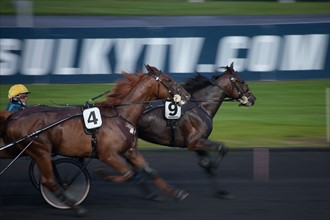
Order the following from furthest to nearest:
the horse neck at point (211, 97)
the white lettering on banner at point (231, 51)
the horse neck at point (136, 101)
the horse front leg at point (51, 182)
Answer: the white lettering on banner at point (231, 51) < the horse neck at point (211, 97) < the horse neck at point (136, 101) < the horse front leg at point (51, 182)

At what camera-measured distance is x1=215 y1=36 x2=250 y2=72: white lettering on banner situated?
2006 cm

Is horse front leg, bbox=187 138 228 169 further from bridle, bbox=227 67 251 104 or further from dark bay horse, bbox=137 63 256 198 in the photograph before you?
bridle, bbox=227 67 251 104

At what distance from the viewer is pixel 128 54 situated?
1997cm

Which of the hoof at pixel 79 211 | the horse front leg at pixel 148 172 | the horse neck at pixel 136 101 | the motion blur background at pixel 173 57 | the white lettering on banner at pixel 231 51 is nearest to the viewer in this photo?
the hoof at pixel 79 211

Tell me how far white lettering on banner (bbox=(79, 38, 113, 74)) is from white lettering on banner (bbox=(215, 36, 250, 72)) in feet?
9.30

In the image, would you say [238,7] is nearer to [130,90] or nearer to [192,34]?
[192,34]

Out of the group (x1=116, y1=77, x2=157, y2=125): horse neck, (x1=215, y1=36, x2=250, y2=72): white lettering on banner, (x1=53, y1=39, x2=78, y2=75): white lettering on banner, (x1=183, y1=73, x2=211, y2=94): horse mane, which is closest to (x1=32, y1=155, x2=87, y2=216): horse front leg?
(x1=116, y1=77, x2=157, y2=125): horse neck

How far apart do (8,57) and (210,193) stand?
31.0 feet

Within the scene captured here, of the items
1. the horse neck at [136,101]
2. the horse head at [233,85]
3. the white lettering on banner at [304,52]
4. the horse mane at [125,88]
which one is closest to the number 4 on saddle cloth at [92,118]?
the horse neck at [136,101]

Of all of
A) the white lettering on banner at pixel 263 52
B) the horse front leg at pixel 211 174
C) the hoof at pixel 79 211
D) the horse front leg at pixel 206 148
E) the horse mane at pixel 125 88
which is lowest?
the hoof at pixel 79 211

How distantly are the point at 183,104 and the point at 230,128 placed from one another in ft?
20.1

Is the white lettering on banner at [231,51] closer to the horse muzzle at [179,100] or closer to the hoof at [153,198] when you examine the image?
the hoof at [153,198]

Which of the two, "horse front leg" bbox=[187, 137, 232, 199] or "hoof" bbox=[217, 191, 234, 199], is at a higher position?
"horse front leg" bbox=[187, 137, 232, 199]

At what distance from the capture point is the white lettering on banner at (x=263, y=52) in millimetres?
20141
